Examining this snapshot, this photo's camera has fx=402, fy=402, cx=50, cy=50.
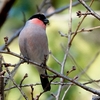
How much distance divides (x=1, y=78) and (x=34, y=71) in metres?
1.28

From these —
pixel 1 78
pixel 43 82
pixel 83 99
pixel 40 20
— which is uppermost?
pixel 40 20

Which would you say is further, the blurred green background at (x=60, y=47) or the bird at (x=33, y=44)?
the blurred green background at (x=60, y=47)

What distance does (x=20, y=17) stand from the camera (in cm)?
357

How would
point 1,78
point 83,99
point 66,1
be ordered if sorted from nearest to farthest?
point 1,78 → point 83,99 → point 66,1

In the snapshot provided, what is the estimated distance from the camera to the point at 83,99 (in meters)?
2.60

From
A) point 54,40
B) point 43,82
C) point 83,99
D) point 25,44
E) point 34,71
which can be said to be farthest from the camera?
point 54,40

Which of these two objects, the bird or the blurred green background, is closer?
the bird

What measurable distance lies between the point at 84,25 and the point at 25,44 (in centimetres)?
162

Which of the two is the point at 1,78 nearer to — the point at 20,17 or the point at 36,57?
the point at 36,57

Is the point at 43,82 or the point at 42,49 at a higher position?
the point at 42,49

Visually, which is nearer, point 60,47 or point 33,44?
point 33,44

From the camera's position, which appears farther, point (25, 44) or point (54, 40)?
point (54, 40)

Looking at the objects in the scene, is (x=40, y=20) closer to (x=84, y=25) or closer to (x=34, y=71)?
(x=34, y=71)

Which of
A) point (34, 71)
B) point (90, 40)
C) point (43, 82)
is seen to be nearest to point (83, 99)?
point (34, 71)
